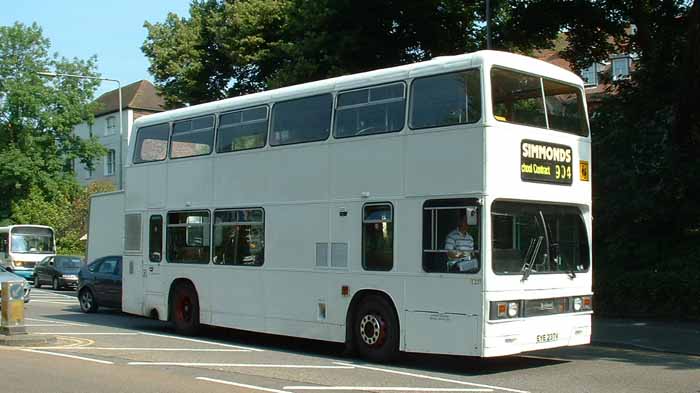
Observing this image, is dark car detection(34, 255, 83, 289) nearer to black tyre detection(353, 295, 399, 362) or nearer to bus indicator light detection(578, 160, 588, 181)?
black tyre detection(353, 295, 399, 362)

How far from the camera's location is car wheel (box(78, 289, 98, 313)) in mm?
21969

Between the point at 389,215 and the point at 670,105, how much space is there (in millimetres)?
11497

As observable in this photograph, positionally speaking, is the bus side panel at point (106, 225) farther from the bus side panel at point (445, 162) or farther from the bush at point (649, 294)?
the bus side panel at point (445, 162)

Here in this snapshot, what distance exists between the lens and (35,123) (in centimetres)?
5556

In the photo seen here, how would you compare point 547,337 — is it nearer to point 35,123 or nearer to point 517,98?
point 517,98

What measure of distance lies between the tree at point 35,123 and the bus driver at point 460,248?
4659 centimetres

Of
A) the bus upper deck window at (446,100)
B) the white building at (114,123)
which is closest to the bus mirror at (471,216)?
the bus upper deck window at (446,100)

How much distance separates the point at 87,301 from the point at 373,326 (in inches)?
482

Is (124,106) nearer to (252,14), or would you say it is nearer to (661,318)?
(252,14)

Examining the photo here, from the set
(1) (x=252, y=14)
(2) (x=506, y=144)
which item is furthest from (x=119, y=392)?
(1) (x=252, y=14)

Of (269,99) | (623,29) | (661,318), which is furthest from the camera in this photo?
(623,29)

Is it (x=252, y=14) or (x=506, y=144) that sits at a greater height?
(x=252, y=14)

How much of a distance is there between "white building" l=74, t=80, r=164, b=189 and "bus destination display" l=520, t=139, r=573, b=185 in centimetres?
5092

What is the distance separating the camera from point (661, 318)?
18.5 m
